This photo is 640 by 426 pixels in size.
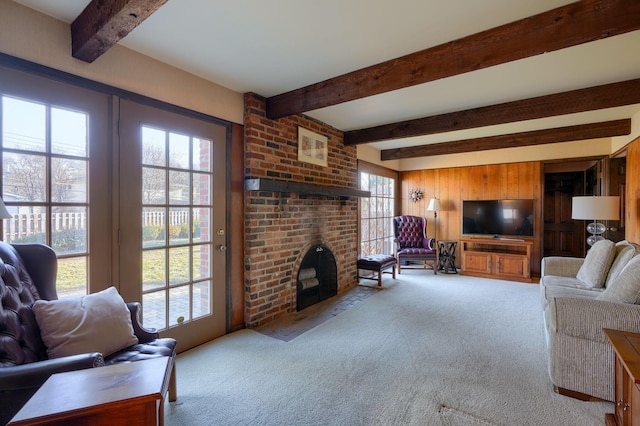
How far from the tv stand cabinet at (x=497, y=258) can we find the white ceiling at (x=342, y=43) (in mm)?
3072

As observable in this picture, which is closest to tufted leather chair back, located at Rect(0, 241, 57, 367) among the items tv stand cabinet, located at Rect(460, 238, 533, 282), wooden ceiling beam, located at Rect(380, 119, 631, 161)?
wooden ceiling beam, located at Rect(380, 119, 631, 161)

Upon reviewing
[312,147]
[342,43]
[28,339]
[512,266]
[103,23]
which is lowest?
[512,266]

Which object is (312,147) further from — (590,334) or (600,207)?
(600,207)

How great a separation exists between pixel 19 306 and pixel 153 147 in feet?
4.46

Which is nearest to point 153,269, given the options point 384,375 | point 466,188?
point 384,375

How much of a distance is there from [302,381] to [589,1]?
2912 mm

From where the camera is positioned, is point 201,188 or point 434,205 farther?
point 434,205

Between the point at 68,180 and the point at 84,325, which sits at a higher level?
the point at 68,180

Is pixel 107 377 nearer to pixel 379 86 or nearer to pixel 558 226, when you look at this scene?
pixel 379 86

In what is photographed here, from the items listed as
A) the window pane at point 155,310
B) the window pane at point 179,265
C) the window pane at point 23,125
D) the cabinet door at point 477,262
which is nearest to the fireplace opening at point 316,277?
the window pane at point 179,265

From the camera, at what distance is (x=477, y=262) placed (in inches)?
218

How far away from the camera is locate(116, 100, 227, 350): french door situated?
88.7 inches

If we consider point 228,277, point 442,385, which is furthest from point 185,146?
point 442,385

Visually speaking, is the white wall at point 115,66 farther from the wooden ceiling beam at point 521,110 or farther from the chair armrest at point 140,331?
the wooden ceiling beam at point 521,110
